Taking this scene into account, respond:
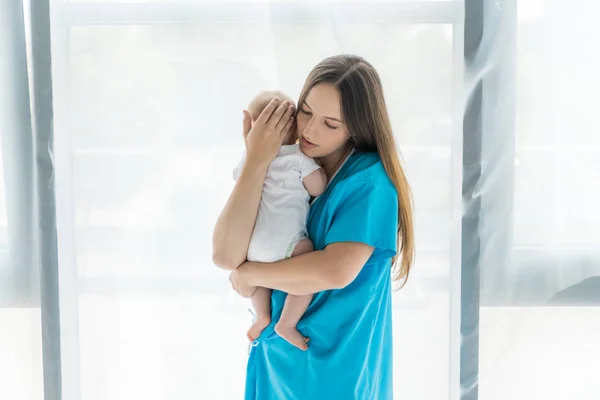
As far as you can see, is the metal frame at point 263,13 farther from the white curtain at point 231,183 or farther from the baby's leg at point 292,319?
the baby's leg at point 292,319

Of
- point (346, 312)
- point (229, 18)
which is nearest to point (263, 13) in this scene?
point (229, 18)

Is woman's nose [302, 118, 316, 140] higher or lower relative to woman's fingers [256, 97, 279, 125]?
lower

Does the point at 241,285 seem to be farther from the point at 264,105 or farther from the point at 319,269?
the point at 264,105

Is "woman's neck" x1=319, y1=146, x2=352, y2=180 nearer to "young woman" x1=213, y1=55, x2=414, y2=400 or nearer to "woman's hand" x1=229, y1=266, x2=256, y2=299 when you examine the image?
"young woman" x1=213, y1=55, x2=414, y2=400

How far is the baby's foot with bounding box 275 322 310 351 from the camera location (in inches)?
52.0

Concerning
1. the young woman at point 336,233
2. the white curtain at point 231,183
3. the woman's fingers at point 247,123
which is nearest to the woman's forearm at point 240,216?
the young woman at point 336,233

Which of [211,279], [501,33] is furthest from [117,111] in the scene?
[501,33]

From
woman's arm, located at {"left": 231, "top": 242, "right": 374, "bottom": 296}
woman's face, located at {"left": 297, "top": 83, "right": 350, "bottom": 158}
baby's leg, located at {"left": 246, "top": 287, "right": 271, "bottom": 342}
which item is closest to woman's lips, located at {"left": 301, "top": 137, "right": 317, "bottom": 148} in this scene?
woman's face, located at {"left": 297, "top": 83, "right": 350, "bottom": 158}

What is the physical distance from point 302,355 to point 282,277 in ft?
0.69

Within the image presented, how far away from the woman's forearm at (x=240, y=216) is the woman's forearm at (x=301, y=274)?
0.20ft

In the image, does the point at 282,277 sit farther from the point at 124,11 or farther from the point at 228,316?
the point at 124,11

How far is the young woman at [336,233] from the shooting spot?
126cm

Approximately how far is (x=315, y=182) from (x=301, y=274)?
0.20 metres

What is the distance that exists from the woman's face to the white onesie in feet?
0.11
